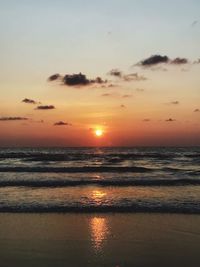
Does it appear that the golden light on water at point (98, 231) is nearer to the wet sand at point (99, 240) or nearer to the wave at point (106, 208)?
the wet sand at point (99, 240)

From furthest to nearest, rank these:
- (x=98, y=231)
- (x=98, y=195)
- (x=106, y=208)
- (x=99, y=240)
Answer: (x=98, y=195)
(x=106, y=208)
(x=98, y=231)
(x=99, y=240)

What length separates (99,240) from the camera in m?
9.41

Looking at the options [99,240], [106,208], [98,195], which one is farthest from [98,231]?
[98,195]

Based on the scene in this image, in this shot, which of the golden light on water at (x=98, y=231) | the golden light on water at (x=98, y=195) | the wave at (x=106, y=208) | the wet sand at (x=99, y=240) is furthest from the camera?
the golden light on water at (x=98, y=195)

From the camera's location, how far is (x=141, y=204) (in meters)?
14.2

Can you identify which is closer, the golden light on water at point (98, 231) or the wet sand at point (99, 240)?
the wet sand at point (99, 240)

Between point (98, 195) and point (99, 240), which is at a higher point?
point (98, 195)

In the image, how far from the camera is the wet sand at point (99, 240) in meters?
7.91

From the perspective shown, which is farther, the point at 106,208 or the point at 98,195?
the point at 98,195

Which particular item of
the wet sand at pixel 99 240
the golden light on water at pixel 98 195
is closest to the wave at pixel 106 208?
the wet sand at pixel 99 240

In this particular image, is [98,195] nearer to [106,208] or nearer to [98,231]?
[106,208]

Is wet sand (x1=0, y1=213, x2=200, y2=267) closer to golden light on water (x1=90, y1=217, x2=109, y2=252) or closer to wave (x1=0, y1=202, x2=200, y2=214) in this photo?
golden light on water (x1=90, y1=217, x2=109, y2=252)

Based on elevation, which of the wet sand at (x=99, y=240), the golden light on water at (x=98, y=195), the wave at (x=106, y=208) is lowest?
the wet sand at (x=99, y=240)

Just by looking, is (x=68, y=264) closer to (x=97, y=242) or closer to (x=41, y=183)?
(x=97, y=242)
